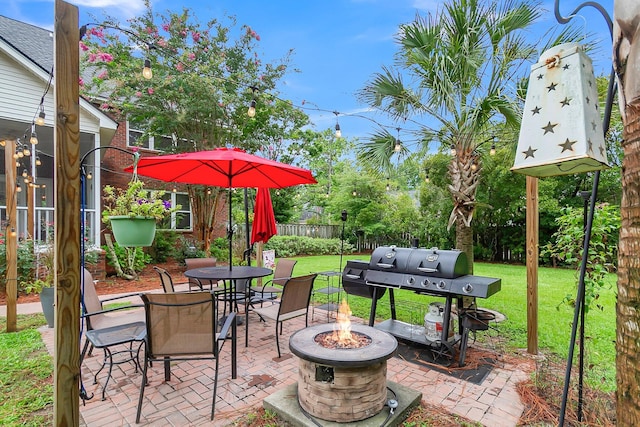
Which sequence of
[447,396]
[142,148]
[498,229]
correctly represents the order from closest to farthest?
[447,396]
[142,148]
[498,229]

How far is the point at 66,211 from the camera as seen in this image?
167 cm

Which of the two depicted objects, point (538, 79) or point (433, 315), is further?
point (433, 315)

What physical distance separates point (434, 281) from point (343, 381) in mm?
1693

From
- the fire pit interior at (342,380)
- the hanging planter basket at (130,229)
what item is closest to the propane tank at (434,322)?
the fire pit interior at (342,380)

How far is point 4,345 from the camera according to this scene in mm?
3791

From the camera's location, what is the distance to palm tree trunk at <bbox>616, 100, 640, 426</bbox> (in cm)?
106

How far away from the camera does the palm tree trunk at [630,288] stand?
106 centimetres

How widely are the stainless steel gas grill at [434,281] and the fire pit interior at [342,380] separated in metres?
1.23

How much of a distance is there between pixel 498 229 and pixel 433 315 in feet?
34.9

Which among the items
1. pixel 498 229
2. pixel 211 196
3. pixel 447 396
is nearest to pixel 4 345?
pixel 447 396

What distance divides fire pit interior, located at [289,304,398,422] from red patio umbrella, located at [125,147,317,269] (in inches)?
85.1

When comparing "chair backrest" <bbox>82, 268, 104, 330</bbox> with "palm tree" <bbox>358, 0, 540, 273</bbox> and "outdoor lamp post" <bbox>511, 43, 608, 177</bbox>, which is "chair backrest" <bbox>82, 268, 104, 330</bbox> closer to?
"outdoor lamp post" <bbox>511, 43, 608, 177</bbox>

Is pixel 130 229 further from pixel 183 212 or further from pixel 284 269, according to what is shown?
pixel 183 212

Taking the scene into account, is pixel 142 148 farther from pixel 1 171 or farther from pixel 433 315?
pixel 433 315
